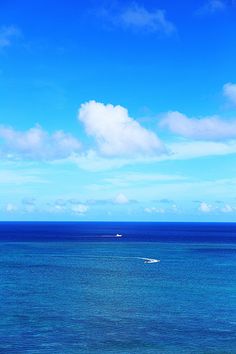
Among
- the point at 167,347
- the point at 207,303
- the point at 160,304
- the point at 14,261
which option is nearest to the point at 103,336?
the point at 167,347

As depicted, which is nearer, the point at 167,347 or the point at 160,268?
the point at 167,347

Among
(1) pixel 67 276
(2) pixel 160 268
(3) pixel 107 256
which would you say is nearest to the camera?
(1) pixel 67 276

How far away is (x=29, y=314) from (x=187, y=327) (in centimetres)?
2106

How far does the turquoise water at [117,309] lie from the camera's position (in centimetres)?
5119

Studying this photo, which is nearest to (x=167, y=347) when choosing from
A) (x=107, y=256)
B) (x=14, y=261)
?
(x=14, y=261)

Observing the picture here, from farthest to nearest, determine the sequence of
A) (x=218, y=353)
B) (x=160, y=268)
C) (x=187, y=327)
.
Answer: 1. (x=160, y=268)
2. (x=187, y=327)
3. (x=218, y=353)

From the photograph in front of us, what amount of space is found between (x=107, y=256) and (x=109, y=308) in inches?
2991

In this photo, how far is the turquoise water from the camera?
51188 mm

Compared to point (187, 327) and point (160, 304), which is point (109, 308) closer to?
point (160, 304)

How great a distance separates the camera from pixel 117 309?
66.4 meters

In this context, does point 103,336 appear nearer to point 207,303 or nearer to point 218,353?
point 218,353

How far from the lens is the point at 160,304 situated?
70188 millimetres

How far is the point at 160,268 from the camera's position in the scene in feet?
365

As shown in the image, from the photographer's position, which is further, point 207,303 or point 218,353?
point 207,303
